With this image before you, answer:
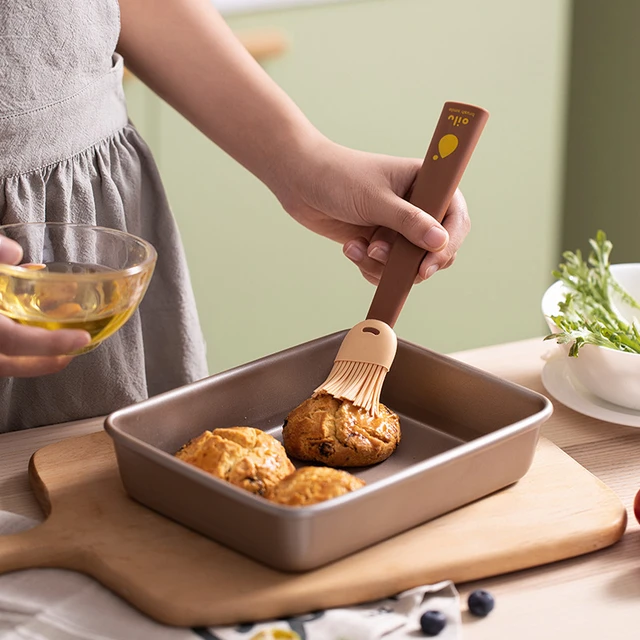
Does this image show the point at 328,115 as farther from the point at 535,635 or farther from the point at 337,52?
the point at 535,635

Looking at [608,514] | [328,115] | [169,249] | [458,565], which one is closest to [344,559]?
[458,565]

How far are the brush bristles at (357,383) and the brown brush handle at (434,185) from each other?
74mm

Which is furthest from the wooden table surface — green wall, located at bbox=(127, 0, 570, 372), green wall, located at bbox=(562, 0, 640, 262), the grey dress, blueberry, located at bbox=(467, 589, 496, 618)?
green wall, located at bbox=(562, 0, 640, 262)

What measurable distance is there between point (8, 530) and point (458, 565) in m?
0.41

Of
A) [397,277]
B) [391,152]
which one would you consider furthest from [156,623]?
[391,152]

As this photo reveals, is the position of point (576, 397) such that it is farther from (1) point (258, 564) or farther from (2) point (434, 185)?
(1) point (258, 564)

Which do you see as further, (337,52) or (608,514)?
(337,52)

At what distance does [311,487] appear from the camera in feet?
2.85

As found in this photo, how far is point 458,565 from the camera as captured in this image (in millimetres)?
848

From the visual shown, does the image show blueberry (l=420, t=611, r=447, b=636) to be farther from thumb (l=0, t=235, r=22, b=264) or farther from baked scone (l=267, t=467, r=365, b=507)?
thumb (l=0, t=235, r=22, b=264)

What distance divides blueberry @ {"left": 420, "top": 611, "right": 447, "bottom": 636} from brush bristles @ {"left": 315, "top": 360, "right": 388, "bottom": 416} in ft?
0.97

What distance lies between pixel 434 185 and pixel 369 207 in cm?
9

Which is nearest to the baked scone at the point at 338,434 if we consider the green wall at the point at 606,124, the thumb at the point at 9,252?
the thumb at the point at 9,252

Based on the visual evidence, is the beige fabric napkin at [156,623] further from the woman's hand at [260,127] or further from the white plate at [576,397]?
the woman's hand at [260,127]
